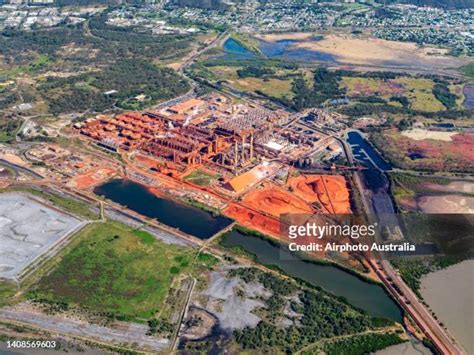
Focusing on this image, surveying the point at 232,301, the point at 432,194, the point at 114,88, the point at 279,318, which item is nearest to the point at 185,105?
the point at 114,88

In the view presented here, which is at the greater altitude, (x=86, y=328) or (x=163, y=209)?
(x=163, y=209)

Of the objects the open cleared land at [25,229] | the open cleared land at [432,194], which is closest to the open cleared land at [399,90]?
the open cleared land at [432,194]

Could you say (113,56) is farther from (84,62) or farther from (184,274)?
(184,274)

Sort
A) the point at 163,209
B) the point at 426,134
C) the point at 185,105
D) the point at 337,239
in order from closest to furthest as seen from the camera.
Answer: the point at 337,239
the point at 163,209
the point at 426,134
the point at 185,105

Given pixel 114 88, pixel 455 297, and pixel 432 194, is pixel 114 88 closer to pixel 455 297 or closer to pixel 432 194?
pixel 432 194

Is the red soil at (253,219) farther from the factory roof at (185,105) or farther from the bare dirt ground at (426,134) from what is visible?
the bare dirt ground at (426,134)
